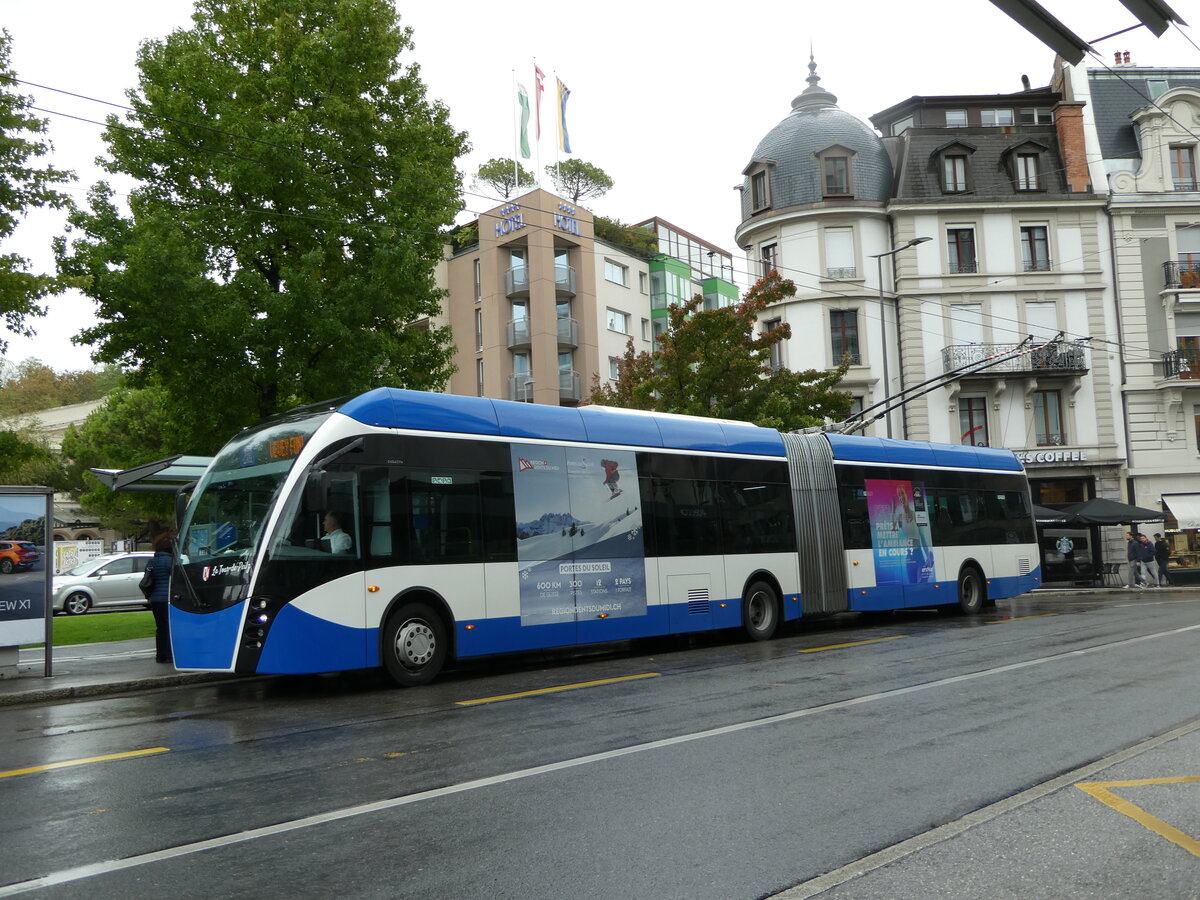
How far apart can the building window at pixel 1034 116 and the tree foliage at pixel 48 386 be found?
195 feet

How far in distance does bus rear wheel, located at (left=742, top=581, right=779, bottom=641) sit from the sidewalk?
24.8 feet

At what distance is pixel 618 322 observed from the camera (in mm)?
56312

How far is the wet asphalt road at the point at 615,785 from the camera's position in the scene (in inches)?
187

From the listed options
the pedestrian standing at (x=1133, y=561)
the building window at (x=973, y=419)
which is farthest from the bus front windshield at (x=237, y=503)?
the building window at (x=973, y=419)

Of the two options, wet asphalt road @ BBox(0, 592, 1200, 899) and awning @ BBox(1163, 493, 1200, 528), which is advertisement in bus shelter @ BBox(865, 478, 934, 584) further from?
awning @ BBox(1163, 493, 1200, 528)

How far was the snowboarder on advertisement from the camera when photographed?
48.0 ft

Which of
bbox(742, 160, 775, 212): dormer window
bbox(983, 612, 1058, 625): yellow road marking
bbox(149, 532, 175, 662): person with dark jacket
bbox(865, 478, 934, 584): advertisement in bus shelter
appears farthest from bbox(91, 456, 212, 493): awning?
bbox(742, 160, 775, 212): dormer window

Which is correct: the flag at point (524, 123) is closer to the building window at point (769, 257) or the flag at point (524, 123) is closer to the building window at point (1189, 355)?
the building window at point (769, 257)

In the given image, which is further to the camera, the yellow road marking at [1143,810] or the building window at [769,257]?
the building window at [769,257]

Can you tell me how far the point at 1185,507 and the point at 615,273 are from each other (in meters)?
28.9

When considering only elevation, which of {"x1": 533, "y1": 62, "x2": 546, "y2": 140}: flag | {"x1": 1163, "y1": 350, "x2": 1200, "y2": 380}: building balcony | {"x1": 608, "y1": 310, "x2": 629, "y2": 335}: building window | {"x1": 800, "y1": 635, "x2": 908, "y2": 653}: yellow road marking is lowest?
{"x1": 800, "y1": 635, "x2": 908, "y2": 653}: yellow road marking

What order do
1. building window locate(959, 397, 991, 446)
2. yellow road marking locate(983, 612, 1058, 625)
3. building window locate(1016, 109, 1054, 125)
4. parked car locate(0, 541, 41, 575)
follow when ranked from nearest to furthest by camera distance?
parked car locate(0, 541, 41, 575) < yellow road marking locate(983, 612, 1058, 625) < building window locate(959, 397, 991, 446) < building window locate(1016, 109, 1054, 125)

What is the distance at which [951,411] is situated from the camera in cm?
4016

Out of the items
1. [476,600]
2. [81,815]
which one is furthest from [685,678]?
[81,815]
